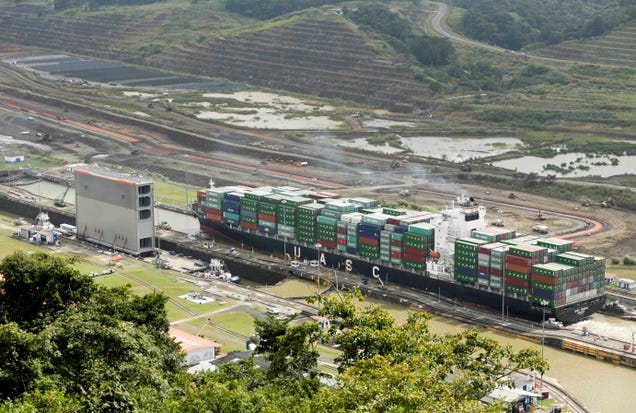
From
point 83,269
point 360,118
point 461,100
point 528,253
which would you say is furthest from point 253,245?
point 461,100

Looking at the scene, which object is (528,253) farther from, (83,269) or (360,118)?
(360,118)

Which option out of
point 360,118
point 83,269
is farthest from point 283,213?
point 360,118

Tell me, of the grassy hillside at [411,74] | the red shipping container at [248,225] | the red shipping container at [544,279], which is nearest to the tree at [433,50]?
the grassy hillside at [411,74]

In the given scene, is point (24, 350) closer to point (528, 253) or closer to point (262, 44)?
point (528, 253)

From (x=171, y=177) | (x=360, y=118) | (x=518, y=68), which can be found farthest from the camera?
(x=518, y=68)

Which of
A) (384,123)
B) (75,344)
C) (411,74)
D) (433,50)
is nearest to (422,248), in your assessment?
(75,344)

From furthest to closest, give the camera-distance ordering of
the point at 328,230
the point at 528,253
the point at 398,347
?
the point at 328,230, the point at 528,253, the point at 398,347

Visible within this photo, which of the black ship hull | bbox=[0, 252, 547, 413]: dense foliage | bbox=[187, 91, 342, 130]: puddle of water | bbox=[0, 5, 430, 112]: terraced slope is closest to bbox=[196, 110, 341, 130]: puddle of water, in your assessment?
bbox=[187, 91, 342, 130]: puddle of water

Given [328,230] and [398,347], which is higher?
[398,347]

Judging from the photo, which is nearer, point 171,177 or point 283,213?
point 283,213
